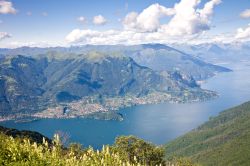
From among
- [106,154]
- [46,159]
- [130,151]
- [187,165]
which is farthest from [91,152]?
[187,165]

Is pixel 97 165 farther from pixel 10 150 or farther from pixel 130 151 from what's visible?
pixel 130 151

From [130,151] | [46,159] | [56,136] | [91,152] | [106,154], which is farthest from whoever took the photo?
[130,151]

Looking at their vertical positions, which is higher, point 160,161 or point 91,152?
point 91,152

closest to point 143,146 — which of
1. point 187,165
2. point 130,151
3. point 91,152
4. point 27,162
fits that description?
point 130,151

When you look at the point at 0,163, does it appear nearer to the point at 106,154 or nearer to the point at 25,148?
the point at 25,148

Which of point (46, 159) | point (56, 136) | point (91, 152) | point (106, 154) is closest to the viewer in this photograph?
point (56, 136)

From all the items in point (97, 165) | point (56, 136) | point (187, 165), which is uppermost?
point (56, 136)

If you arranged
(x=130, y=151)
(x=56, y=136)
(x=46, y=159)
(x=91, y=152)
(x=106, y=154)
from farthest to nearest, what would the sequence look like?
(x=130, y=151) → (x=91, y=152) → (x=106, y=154) → (x=46, y=159) → (x=56, y=136)

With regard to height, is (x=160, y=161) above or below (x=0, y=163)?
below

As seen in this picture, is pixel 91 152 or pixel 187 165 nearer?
pixel 91 152
